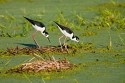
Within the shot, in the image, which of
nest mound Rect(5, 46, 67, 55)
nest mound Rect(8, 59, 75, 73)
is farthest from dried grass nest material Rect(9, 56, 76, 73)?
nest mound Rect(5, 46, 67, 55)

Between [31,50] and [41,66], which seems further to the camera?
[31,50]

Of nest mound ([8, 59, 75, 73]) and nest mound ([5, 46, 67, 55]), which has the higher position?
nest mound ([8, 59, 75, 73])

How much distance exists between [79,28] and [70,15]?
1.61 m

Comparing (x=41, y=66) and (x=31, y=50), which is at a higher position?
(x=41, y=66)

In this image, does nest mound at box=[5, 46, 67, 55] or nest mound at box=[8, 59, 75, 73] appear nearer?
nest mound at box=[8, 59, 75, 73]

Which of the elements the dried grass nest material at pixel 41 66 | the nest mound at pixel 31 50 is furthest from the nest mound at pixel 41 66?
the nest mound at pixel 31 50

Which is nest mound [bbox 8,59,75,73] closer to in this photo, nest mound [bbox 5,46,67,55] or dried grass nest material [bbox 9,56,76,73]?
dried grass nest material [bbox 9,56,76,73]

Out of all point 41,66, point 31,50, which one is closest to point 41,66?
point 41,66

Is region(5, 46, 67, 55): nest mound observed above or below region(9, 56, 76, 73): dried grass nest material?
below

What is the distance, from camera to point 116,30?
9586mm

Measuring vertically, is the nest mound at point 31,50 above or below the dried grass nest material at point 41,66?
below

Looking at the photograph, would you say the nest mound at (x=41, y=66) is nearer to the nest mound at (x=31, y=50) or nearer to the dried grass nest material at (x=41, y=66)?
the dried grass nest material at (x=41, y=66)

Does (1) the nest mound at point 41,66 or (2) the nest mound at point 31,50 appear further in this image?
(2) the nest mound at point 31,50

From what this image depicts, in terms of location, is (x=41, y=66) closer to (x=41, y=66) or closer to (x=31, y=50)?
(x=41, y=66)
